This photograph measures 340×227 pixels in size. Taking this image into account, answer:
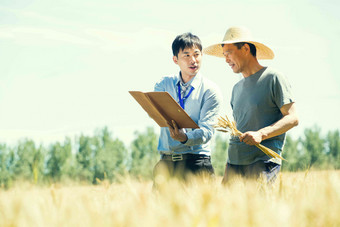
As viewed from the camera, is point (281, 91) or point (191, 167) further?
point (191, 167)

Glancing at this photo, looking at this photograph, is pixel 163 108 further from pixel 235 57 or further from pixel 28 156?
pixel 28 156

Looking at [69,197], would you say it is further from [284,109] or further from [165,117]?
Result: [284,109]

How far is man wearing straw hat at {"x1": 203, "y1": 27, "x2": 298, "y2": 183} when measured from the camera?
373 centimetres

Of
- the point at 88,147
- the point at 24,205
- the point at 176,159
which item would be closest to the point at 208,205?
the point at 24,205

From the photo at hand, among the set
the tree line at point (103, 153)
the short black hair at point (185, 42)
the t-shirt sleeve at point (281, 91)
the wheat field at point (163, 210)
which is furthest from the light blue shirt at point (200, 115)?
the tree line at point (103, 153)

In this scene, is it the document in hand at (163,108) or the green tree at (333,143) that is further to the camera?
the green tree at (333,143)

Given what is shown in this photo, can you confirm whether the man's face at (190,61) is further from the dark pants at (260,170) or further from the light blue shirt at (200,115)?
the dark pants at (260,170)

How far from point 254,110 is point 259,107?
0.18 feet

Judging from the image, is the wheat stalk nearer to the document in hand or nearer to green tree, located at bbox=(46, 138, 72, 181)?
the document in hand

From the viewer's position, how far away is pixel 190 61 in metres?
4.46

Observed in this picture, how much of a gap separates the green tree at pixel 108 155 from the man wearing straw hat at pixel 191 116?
26.1 metres

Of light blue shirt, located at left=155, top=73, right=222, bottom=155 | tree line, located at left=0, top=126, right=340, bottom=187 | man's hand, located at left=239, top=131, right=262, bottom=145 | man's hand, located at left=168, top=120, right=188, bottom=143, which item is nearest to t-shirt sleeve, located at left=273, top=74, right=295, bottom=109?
man's hand, located at left=239, top=131, right=262, bottom=145

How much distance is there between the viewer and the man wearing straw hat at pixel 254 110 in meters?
3.73

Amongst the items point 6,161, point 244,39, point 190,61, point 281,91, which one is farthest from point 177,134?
point 6,161
